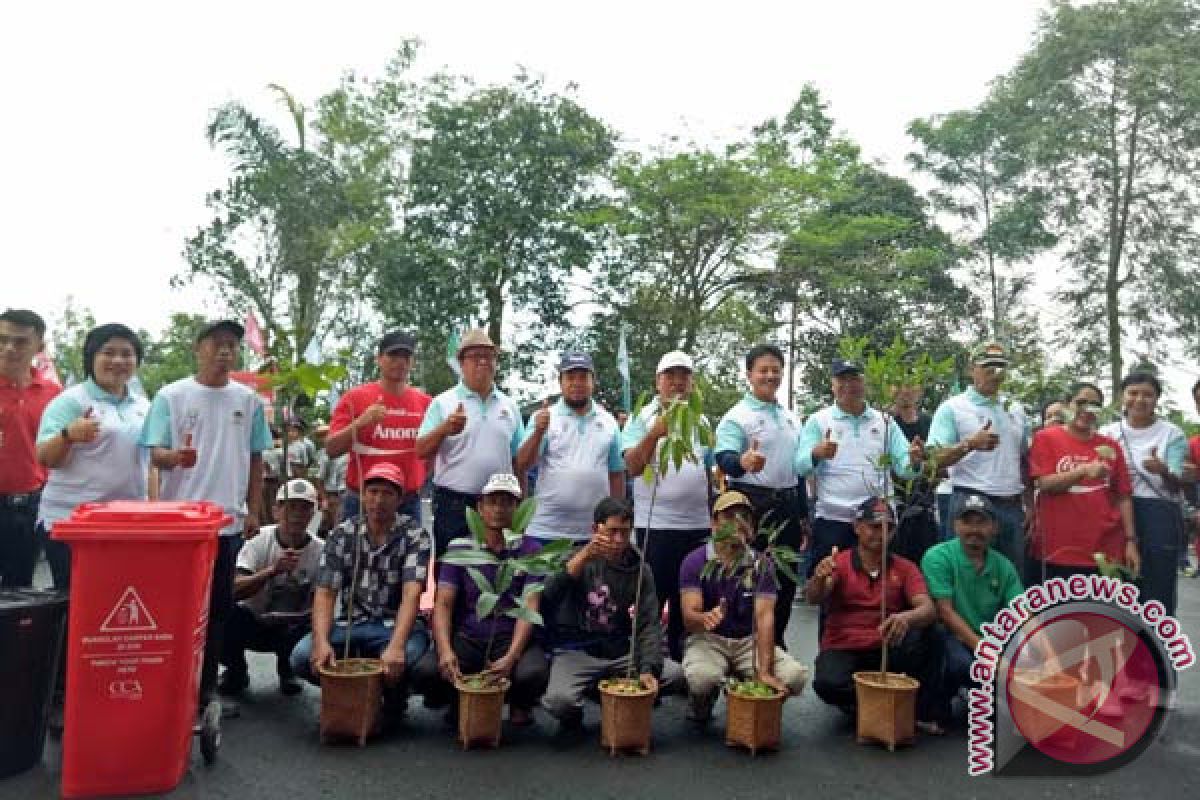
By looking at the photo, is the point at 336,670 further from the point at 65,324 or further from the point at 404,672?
the point at 65,324

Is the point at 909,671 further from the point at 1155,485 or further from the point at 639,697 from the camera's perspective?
the point at 1155,485

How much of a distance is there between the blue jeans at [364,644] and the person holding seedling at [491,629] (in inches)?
3.2

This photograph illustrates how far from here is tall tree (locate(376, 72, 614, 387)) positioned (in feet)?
52.1

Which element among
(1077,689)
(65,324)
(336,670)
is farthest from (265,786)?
(65,324)

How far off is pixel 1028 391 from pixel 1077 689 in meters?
1.56

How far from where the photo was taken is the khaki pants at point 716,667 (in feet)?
13.2

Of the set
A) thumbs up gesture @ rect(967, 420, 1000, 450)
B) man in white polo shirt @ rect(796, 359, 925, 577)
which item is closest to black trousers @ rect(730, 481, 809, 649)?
man in white polo shirt @ rect(796, 359, 925, 577)

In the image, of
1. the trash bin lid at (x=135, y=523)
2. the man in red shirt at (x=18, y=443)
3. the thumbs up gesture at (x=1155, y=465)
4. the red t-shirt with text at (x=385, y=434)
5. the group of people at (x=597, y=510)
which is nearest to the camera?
the trash bin lid at (x=135, y=523)

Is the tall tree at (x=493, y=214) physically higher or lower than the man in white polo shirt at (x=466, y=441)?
higher

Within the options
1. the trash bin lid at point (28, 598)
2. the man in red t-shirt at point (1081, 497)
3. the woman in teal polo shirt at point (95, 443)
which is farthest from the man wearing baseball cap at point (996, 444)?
the trash bin lid at point (28, 598)

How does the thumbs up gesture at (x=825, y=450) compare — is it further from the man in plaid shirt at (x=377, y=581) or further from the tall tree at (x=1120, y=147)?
the tall tree at (x=1120, y=147)

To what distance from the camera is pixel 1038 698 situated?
389 cm

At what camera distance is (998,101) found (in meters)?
20.8

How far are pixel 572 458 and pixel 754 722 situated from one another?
5.22ft
